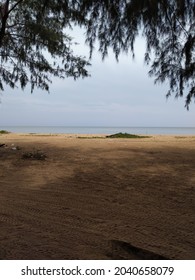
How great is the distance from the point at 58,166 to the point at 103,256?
4180 mm

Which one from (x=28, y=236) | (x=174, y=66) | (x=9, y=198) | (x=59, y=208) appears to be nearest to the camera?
(x=28, y=236)

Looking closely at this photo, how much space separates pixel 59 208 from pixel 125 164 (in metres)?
2.92

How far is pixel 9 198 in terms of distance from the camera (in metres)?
5.53

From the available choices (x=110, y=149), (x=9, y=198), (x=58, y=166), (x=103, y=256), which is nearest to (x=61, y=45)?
(x=110, y=149)

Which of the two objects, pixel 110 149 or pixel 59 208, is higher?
pixel 110 149

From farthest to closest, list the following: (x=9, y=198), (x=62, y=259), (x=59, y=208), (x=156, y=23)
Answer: (x=156, y=23), (x=9, y=198), (x=59, y=208), (x=62, y=259)

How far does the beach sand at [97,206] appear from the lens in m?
3.85

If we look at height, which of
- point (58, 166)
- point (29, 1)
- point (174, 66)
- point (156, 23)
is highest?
point (29, 1)

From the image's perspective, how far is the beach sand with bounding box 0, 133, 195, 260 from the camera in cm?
385

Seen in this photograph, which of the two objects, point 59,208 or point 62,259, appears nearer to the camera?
point 62,259

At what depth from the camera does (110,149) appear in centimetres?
974

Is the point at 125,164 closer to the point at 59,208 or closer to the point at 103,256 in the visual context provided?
the point at 59,208

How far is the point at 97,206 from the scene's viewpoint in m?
5.28

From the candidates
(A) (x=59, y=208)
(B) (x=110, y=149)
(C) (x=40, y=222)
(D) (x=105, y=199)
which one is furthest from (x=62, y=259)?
(B) (x=110, y=149)
